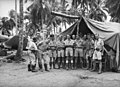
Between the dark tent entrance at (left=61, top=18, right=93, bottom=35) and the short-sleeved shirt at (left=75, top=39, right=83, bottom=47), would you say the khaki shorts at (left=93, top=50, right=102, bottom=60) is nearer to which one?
the short-sleeved shirt at (left=75, top=39, right=83, bottom=47)

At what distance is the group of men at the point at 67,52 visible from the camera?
977 centimetres

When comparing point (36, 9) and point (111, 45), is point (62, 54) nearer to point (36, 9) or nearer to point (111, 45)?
point (111, 45)

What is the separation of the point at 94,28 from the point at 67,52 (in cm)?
204

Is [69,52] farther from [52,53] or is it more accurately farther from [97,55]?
[97,55]

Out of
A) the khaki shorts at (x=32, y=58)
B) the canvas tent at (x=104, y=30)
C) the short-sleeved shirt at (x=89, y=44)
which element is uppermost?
the canvas tent at (x=104, y=30)

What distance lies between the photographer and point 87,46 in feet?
33.8

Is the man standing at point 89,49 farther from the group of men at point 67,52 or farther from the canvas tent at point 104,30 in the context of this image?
the canvas tent at point 104,30

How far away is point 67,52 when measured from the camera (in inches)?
405

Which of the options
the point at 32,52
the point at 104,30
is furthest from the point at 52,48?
the point at 104,30

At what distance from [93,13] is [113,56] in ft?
82.4

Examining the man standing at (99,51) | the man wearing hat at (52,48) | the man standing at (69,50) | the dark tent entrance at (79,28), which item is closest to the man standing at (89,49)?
the man standing at (99,51)

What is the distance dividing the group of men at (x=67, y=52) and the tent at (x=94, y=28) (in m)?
0.54

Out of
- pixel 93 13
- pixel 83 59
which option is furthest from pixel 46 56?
pixel 93 13

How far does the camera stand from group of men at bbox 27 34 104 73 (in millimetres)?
9773
